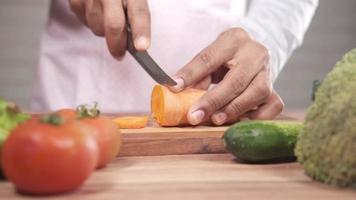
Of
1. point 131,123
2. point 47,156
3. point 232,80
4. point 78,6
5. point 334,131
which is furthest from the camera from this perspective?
point 78,6

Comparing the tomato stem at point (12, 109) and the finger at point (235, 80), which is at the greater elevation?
the tomato stem at point (12, 109)

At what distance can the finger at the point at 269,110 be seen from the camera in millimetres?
1588

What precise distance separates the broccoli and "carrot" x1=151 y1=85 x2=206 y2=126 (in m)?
0.46

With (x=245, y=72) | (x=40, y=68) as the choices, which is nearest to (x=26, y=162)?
(x=245, y=72)

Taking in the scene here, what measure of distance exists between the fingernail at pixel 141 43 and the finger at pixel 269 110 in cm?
34

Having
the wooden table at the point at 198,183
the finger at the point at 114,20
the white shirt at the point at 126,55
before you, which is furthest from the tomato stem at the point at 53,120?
the white shirt at the point at 126,55

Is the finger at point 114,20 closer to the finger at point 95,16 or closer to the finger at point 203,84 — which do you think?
the finger at point 95,16

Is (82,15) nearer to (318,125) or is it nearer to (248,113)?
(248,113)

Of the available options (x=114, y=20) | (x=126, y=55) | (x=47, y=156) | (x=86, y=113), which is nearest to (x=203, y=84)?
(x=114, y=20)

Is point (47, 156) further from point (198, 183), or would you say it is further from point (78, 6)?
point (78, 6)

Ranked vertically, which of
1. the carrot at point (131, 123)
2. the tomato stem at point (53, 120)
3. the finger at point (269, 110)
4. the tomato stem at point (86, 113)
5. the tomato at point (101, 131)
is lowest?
the finger at point (269, 110)

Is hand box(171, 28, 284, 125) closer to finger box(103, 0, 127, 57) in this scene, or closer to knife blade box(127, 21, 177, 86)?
knife blade box(127, 21, 177, 86)

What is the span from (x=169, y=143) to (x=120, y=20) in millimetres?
355

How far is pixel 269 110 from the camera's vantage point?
62.8 inches
